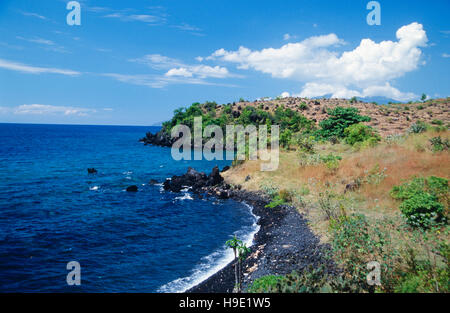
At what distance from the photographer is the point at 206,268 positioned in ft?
43.4

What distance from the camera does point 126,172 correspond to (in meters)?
39.5

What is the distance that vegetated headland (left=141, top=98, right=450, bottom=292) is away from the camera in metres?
7.39

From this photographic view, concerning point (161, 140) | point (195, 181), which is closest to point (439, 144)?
point (195, 181)

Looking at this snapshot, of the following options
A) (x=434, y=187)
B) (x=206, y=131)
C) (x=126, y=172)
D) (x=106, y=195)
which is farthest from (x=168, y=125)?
(x=434, y=187)

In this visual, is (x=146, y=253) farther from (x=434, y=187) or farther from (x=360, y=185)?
(x=434, y=187)

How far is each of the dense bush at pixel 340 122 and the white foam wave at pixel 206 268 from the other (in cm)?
2513

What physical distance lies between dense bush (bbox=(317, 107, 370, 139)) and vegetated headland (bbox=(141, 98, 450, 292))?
168mm

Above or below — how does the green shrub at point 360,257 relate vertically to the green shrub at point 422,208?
below

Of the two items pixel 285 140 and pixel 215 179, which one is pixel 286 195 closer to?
pixel 215 179

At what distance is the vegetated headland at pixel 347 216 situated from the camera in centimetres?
739

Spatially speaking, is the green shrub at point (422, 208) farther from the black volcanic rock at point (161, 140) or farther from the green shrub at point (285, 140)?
the black volcanic rock at point (161, 140)

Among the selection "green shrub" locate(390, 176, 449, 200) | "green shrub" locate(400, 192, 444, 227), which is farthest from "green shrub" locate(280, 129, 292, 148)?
"green shrub" locate(400, 192, 444, 227)

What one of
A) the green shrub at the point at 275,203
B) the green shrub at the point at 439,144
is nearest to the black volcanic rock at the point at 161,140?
the green shrub at the point at 275,203

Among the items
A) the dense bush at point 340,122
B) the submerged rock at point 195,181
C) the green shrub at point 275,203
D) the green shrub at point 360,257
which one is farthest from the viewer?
the dense bush at point 340,122
